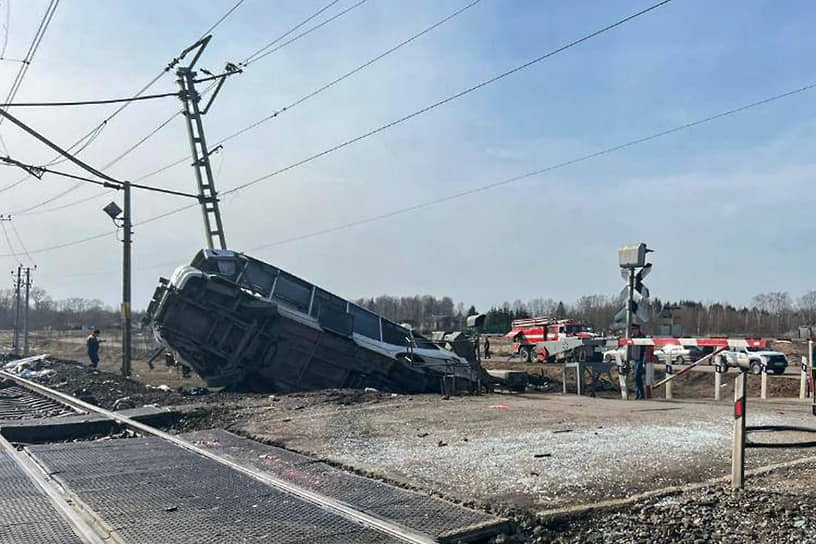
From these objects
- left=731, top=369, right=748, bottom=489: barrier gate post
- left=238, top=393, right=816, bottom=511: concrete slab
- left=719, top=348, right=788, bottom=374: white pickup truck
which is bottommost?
left=719, top=348, right=788, bottom=374: white pickup truck

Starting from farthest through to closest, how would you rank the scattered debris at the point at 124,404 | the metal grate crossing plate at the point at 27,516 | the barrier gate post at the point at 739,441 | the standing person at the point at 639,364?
the standing person at the point at 639,364 → the scattered debris at the point at 124,404 → the barrier gate post at the point at 739,441 → the metal grate crossing plate at the point at 27,516

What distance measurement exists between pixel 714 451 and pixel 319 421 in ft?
19.6

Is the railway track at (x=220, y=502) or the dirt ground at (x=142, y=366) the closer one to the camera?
the railway track at (x=220, y=502)

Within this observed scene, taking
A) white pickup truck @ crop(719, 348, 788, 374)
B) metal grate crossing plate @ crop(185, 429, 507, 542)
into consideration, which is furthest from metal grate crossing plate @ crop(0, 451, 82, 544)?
white pickup truck @ crop(719, 348, 788, 374)

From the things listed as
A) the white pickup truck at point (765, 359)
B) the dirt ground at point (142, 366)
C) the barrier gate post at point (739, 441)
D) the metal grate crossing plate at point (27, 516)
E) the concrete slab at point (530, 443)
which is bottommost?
the dirt ground at point (142, 366)

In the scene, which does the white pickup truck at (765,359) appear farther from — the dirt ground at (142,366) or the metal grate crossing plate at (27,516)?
the metal grate crossing plate at (27,516)

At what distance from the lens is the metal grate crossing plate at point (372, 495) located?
573cm

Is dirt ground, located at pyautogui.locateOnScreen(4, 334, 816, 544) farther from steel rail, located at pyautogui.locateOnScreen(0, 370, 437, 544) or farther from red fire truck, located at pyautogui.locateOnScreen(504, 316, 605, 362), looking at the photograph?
red fire truck, located at pyautogui.locateOnScreen(504, 316, 605, 362)

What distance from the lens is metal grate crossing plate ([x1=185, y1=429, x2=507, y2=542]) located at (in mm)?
5734

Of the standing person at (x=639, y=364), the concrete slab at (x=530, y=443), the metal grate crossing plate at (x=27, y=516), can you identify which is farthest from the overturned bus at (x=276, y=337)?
the metal grate crossing plate at (x=27, y=516)

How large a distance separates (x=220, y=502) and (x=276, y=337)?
12.3m

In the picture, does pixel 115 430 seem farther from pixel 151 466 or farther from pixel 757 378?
pixel 757 378

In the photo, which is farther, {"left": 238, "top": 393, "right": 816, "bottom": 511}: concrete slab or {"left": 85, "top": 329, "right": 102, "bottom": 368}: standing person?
{"left": 85, "top": 329, "right": 102, "bottom": 368}: standing person

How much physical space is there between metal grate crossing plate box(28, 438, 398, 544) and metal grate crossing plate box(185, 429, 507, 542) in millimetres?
345
